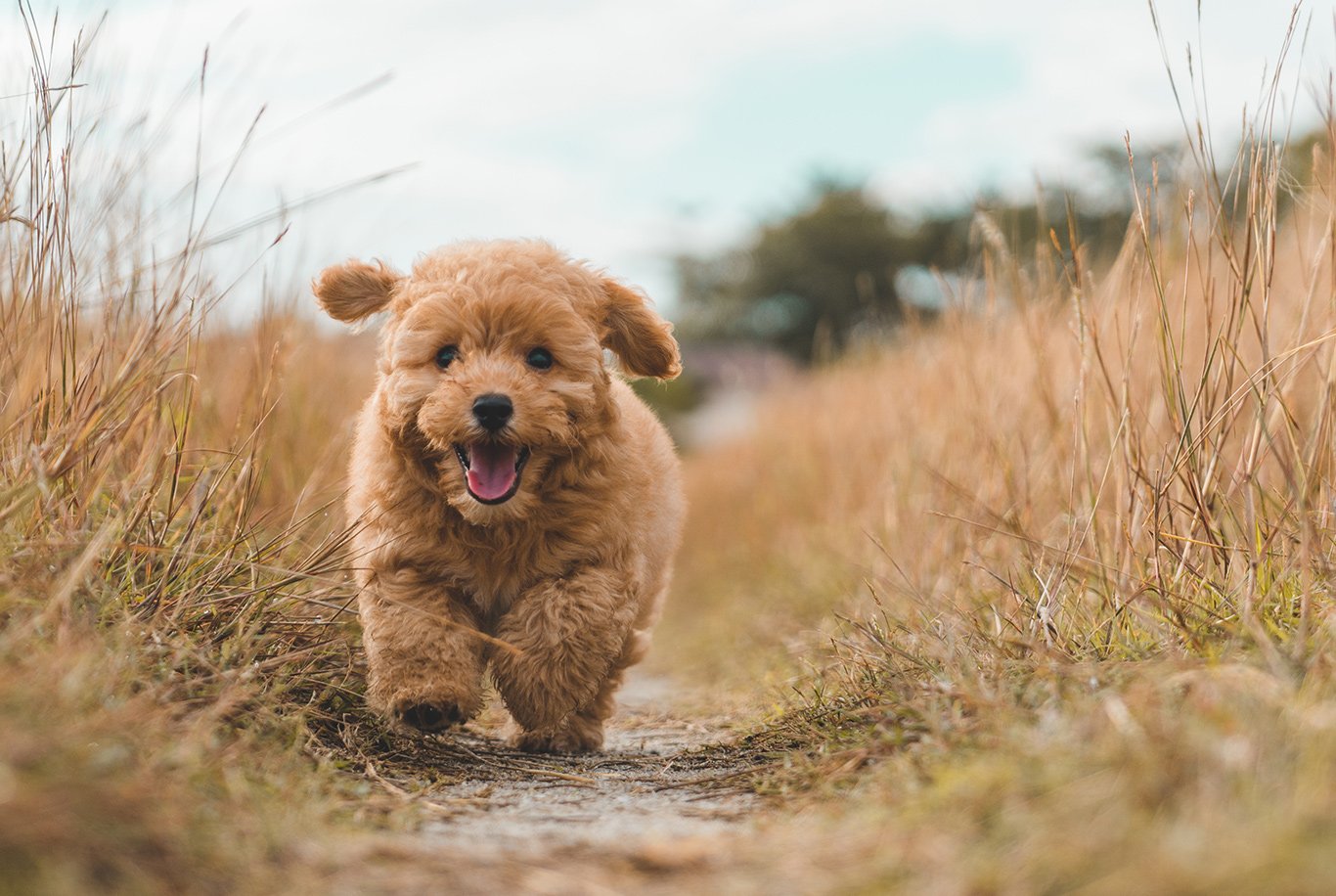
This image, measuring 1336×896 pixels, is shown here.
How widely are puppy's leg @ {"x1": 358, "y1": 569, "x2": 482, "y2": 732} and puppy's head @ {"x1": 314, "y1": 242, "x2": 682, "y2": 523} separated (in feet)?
1.00

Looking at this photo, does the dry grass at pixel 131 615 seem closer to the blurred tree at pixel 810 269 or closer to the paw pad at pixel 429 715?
the paw pad at pixel 429 715

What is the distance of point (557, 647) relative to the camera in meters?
3.53

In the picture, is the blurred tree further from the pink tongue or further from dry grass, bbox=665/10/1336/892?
the pink tongue

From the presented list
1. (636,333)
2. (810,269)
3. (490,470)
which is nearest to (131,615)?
(490,470)

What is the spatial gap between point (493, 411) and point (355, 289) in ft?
3.09

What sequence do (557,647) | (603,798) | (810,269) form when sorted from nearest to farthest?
(603,798) → (557,647) → (810,269)

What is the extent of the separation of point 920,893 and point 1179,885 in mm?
359

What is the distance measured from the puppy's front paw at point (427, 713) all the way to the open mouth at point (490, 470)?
1.87 feet

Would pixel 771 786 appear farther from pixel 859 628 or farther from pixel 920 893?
pixel 920 893

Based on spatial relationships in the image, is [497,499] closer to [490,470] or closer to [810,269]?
[490,470]

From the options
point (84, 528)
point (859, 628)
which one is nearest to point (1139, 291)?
point (859, 628)

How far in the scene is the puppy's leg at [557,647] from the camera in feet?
11.6

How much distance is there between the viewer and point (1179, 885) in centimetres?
161

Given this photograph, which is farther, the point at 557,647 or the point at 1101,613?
the point at 557,647
